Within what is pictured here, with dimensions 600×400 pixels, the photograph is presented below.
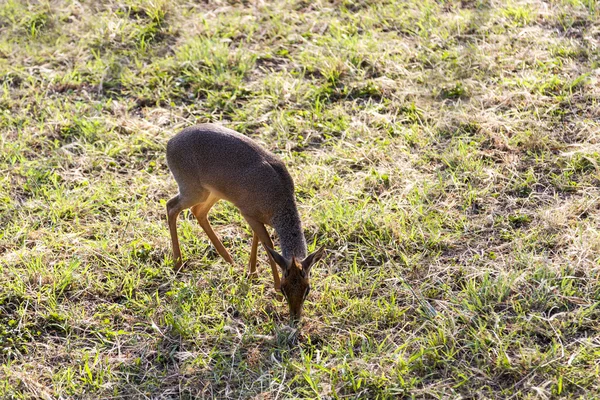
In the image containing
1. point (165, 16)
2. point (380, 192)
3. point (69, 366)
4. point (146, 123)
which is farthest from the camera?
point (165, 16)

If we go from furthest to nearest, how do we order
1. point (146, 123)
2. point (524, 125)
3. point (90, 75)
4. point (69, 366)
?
1. point (90, 75)
2. point (146, 123)
3. point (524, 125)
4. point (69, 366)

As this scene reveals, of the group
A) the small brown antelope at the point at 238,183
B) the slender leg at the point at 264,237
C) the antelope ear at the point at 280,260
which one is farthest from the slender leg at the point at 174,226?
the antelope ear at the point at 280,260

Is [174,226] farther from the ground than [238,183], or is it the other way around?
[238,183]

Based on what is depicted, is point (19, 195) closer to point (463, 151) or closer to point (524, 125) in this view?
point (463, 151)

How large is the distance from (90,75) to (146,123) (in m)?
1.10

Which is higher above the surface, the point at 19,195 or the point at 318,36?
the point at 318,36

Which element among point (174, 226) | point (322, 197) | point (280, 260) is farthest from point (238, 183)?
point (322, 197)

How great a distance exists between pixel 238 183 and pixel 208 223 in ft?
1.54

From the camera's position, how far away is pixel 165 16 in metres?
8.02

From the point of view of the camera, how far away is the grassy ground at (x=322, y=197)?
14.4ft

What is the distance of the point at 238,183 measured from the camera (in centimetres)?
496

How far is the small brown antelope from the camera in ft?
16.1

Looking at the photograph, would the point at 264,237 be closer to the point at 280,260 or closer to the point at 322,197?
the point at 280,260

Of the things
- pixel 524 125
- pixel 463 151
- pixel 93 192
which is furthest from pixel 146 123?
pixel 524 125
